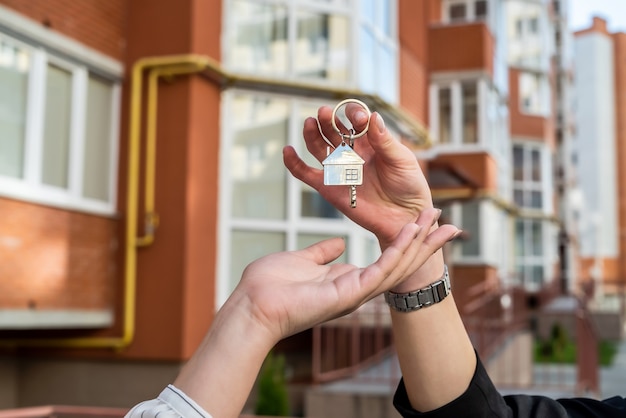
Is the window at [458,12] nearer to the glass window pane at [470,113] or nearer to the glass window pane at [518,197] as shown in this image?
the glass window pane at [470,113]

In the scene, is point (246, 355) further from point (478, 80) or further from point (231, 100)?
point (478, 80)

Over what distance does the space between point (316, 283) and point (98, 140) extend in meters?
7.12

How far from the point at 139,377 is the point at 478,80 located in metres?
10.6

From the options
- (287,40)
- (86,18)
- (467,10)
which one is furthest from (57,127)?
(467,10)

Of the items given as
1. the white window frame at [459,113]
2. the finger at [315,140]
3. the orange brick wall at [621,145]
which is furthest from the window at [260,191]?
the orange brick wall at [621,145]

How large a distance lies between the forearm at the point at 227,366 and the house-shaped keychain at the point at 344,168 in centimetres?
32

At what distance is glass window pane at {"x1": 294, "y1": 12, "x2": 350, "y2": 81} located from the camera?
9.31 metres

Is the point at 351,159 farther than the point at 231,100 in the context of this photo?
No

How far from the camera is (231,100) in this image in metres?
8.80

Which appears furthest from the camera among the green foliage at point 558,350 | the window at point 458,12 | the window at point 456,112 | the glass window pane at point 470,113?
the window at point 458,12

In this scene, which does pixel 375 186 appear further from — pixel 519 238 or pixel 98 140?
pixel 519 238

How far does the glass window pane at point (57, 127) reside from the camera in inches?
291

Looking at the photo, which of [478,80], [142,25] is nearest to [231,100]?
[142,25]

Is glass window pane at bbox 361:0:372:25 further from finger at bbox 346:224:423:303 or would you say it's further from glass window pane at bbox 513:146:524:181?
glass window pane at bbox 513:146:524:181
